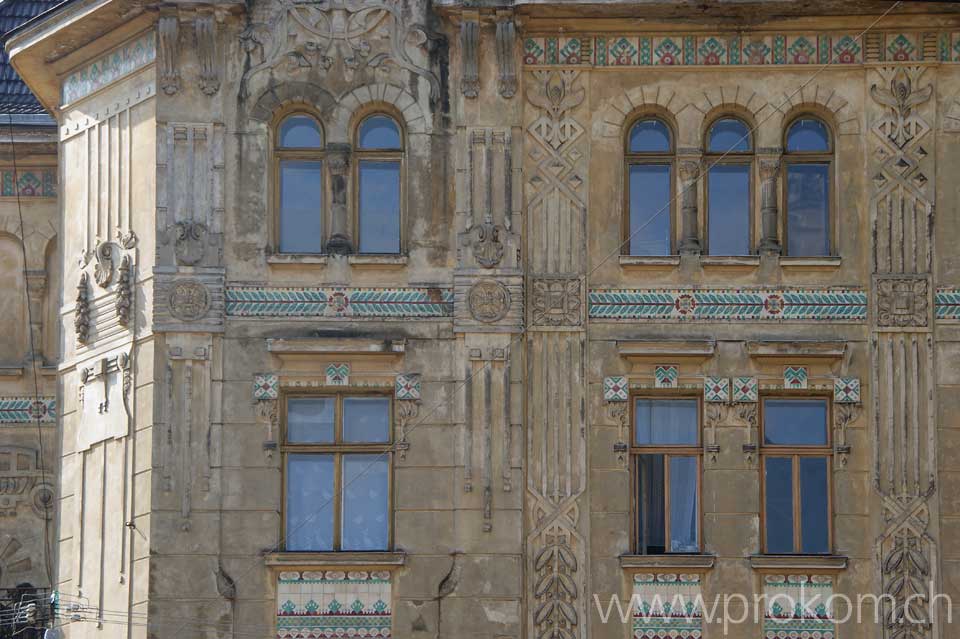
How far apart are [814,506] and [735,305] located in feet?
9.35

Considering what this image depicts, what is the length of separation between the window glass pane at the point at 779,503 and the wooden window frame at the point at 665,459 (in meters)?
0.88

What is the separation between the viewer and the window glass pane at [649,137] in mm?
34812

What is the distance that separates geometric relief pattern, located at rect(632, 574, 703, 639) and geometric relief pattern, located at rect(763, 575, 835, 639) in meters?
0.92

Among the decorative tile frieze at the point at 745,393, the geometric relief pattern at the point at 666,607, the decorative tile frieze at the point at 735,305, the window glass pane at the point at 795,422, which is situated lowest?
the geometric relief pattern at the point at 666,607

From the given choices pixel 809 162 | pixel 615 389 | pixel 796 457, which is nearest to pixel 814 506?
pixel 796 457

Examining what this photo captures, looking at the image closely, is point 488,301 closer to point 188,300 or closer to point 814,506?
point 188,300

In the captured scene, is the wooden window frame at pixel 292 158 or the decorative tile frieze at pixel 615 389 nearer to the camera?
the decorative tile frieze at pixel 615 389

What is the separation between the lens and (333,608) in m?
33.2

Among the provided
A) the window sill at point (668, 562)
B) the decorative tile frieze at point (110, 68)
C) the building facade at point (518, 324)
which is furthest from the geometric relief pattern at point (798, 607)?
the decorative tile frieze at point (110, 68)

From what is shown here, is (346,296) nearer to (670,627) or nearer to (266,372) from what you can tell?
(266,372)

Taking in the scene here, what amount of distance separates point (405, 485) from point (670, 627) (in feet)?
12.8

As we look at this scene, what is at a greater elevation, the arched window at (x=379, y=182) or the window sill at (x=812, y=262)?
the arched window at (x=379, y=182)

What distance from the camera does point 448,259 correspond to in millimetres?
34156

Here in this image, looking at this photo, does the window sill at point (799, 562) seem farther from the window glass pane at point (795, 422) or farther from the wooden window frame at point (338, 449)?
the wooden window frame at point (338, 449)
